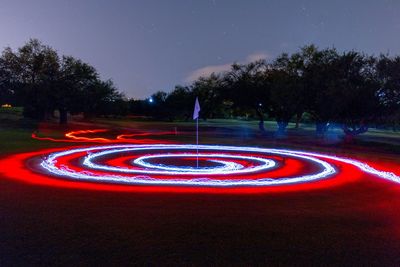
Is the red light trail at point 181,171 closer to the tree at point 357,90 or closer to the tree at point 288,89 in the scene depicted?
the tree at point 357,90

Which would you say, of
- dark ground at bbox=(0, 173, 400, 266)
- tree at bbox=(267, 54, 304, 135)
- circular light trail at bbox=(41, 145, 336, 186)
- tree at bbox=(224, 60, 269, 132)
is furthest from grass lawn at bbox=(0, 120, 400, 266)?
tree at bbox=(224, 60, 269, 132)

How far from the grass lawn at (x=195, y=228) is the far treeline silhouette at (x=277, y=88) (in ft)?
92.8

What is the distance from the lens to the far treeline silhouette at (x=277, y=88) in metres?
39.2

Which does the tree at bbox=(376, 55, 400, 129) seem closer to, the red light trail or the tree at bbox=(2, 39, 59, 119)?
the red light trail

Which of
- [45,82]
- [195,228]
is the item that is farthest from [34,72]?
[195,228]

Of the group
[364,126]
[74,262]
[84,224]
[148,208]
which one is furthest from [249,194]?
[364,126]

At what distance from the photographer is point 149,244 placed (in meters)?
8.13

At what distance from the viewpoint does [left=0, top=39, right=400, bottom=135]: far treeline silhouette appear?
39.2 meters

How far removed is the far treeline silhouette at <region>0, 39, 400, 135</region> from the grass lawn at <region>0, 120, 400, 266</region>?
2829 cm

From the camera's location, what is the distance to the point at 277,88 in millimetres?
48688

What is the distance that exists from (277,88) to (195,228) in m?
41.3

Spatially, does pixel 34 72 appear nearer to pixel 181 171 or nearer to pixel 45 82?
pixel 45 82

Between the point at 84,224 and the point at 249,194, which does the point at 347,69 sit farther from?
the point at 84,224

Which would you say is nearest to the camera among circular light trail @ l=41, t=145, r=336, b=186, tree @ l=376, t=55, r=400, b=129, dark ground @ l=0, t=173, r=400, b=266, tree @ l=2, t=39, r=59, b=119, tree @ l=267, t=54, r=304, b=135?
dark ground @ l=0, t=173, r=400, b=266
